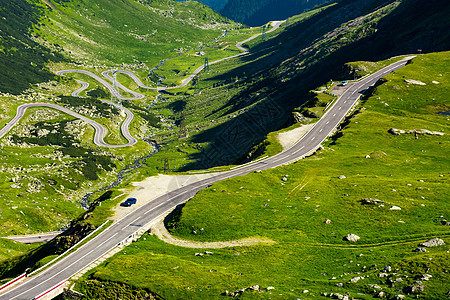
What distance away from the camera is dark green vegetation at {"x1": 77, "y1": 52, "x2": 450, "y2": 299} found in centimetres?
3925

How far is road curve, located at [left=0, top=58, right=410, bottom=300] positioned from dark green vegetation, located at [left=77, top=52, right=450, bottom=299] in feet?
19.5

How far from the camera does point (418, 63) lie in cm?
14962

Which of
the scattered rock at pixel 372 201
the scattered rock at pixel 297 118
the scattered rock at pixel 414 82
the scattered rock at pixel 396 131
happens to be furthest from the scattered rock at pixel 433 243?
the scattered rock at pixel 414 82

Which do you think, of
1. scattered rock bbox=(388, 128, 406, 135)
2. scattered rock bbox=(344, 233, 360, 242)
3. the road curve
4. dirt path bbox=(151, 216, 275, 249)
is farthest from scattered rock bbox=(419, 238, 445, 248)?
scattered rock bbox=(388, 128, 406, 135)

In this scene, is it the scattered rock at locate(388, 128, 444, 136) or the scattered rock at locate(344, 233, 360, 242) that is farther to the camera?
the scattered rock at locate(388, 128, 444, 136)

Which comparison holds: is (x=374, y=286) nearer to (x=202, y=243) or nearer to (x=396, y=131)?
(x=202, y=243)

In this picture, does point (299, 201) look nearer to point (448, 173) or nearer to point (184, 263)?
point (184, 263)

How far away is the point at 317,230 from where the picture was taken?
55.6 metres

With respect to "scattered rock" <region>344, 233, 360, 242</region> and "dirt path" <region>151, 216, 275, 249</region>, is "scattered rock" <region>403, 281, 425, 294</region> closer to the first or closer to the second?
"scattered rock" <region>344, 233, 360, 242</region>

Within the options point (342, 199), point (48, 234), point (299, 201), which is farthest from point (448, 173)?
point (48, 234)

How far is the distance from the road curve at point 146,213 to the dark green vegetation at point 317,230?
596 cm

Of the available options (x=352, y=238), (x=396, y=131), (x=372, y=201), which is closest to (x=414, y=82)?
(x=396, y=131)

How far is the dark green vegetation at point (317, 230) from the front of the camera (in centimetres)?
3925

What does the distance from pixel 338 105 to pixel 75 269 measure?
114 meters
